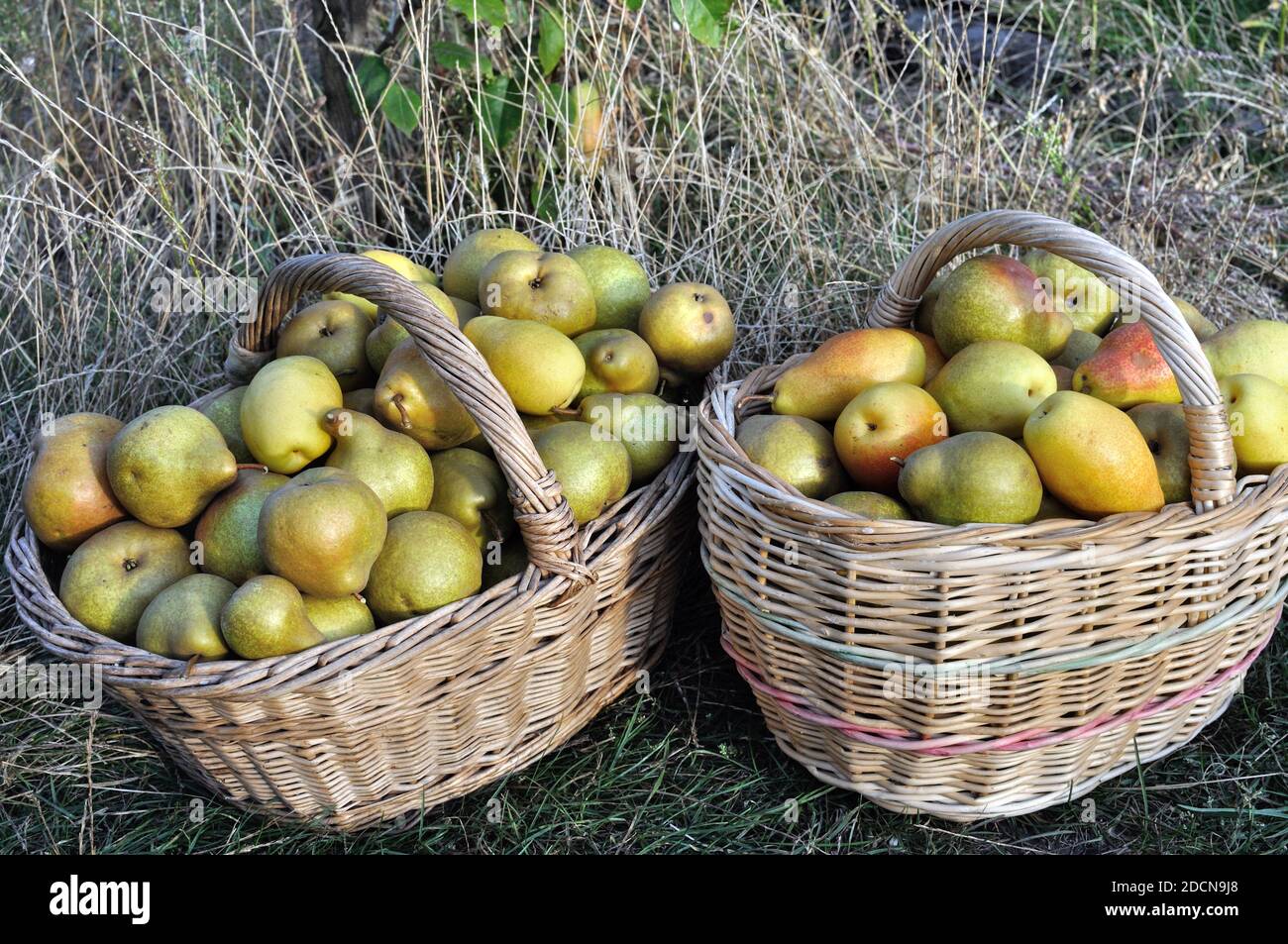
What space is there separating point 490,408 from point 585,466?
0.34 meters

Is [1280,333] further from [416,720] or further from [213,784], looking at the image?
[213,784]

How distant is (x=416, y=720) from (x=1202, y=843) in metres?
1.63

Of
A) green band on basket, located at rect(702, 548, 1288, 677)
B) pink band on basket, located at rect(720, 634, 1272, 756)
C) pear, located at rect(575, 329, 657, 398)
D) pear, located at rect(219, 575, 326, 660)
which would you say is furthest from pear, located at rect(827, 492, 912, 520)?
pear, located at rect(219, 575, 326, 660)

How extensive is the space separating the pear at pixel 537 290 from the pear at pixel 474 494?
1.30ft

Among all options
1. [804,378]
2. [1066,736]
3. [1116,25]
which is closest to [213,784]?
[804,378]

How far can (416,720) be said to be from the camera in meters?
2.23

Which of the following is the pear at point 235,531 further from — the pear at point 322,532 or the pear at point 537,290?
the pear at point 537,290

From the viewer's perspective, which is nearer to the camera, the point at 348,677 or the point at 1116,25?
the point at 348,677

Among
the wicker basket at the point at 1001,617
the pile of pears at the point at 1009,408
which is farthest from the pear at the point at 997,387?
the wicker basket at the point at 1001,617

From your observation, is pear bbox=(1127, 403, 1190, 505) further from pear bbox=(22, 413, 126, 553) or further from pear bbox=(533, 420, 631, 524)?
pear bbox=(22, 413, 126, 553)

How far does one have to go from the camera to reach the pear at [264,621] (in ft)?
6.70

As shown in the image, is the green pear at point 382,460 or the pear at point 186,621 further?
the green pear at point 382,460

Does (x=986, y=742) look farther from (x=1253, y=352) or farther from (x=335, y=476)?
(x=335, y=476)

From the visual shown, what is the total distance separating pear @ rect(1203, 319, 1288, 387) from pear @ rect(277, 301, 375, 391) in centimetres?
192
